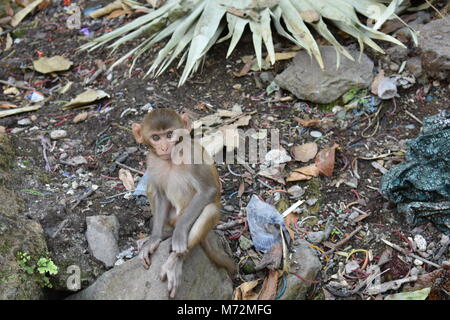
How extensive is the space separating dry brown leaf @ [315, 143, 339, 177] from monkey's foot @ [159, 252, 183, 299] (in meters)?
1.88

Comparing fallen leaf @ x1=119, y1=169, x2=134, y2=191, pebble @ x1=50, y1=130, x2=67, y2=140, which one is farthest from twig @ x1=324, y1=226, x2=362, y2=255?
pebble @ x1=50, y1=130, x2=67, y2=140

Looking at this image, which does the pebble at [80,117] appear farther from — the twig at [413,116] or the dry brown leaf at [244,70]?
the twig at [413,116]

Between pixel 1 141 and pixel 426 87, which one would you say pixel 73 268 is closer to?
pixel 1 141

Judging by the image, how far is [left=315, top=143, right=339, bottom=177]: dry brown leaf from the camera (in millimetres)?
5504

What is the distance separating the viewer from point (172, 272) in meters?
4.14

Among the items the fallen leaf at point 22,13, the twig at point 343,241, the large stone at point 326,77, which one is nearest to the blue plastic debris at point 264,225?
the twig at point 343,241

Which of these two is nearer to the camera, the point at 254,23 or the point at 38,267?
the point at 38,267

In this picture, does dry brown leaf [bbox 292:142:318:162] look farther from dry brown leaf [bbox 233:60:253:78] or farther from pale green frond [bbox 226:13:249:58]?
pale green frond [bbox 226:13:249:58]

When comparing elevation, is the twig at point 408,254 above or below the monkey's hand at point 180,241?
below

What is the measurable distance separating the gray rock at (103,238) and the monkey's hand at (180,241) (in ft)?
2.73

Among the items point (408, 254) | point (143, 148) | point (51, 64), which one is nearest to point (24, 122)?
point (51, 64)

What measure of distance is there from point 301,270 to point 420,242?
1.03 metres

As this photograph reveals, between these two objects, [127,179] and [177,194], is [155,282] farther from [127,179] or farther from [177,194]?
[127,179]

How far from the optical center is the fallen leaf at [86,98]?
6.67m
